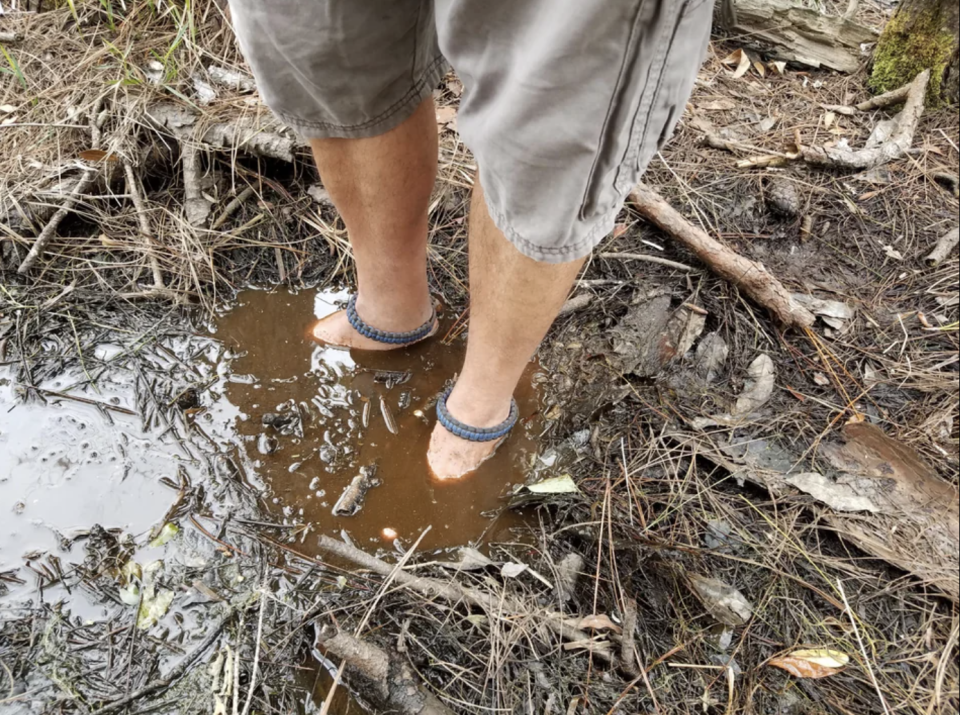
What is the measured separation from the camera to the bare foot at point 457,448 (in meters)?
1.46

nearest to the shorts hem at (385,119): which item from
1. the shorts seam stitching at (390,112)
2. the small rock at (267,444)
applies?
the shorts seam stitching at (390,112)

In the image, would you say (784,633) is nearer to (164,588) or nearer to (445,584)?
(445,584)

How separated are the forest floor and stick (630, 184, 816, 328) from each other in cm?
5

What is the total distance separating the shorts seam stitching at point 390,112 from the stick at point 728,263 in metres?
0.95

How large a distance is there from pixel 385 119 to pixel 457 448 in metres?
0.79

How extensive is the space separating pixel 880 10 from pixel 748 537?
9.07 feet

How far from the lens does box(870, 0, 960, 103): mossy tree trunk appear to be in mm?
2186

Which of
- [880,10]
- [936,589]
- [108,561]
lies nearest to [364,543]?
[108,561]

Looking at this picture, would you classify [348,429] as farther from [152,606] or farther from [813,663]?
[813,663]

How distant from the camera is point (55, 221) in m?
1.70

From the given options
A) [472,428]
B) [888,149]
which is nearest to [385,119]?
[472,428]

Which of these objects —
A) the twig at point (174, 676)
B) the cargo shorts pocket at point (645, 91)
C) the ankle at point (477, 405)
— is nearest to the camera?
the cargo shorts pocket at point (645, 91)

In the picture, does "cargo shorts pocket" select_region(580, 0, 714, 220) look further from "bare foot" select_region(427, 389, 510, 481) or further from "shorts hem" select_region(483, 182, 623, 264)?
"bare foot" select_region(427, 389, 510, 481)

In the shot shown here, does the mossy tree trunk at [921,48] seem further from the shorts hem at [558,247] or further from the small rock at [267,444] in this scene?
the small rock at [267,444]
